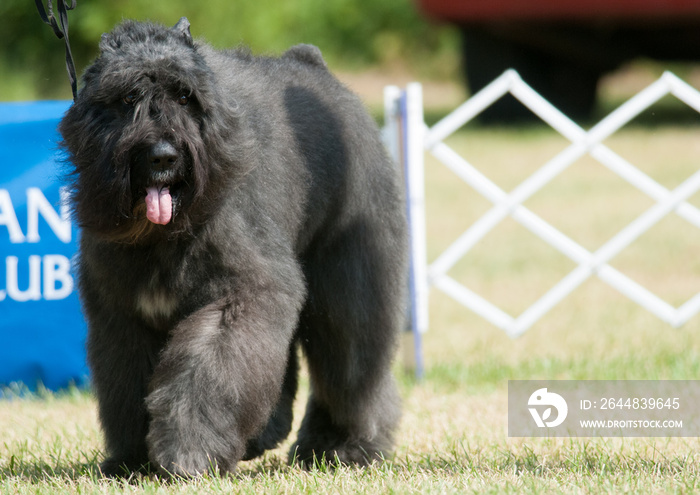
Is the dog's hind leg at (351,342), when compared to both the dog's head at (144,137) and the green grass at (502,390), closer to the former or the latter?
the green grass at (502,390)

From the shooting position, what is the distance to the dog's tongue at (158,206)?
11.0ft

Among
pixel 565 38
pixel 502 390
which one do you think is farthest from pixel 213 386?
pixel 565 38

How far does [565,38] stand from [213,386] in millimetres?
13824

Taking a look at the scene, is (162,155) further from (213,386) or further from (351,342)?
(351,342)

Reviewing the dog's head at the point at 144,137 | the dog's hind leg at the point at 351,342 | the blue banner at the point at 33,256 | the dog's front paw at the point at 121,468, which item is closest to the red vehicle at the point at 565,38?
the blue banner at the point at 33,256

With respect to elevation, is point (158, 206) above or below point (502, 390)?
above

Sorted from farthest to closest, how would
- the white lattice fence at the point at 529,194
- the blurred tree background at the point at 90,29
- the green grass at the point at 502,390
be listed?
the blurred tree background at the point at 90,29 < the white lattice fence at the point at 529,194 < the green grass at the point at 502,390

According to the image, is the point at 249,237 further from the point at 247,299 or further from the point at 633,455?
the point at 633,455

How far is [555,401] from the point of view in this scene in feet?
16.2

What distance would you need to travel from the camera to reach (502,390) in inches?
228

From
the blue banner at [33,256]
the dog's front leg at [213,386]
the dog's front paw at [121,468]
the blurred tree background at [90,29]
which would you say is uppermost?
the blurred tree background at [90,29]

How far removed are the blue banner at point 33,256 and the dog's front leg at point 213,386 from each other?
2.27 m

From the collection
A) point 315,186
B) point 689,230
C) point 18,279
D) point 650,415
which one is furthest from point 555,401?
point 689,230

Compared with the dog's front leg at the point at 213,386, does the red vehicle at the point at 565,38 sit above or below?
above
